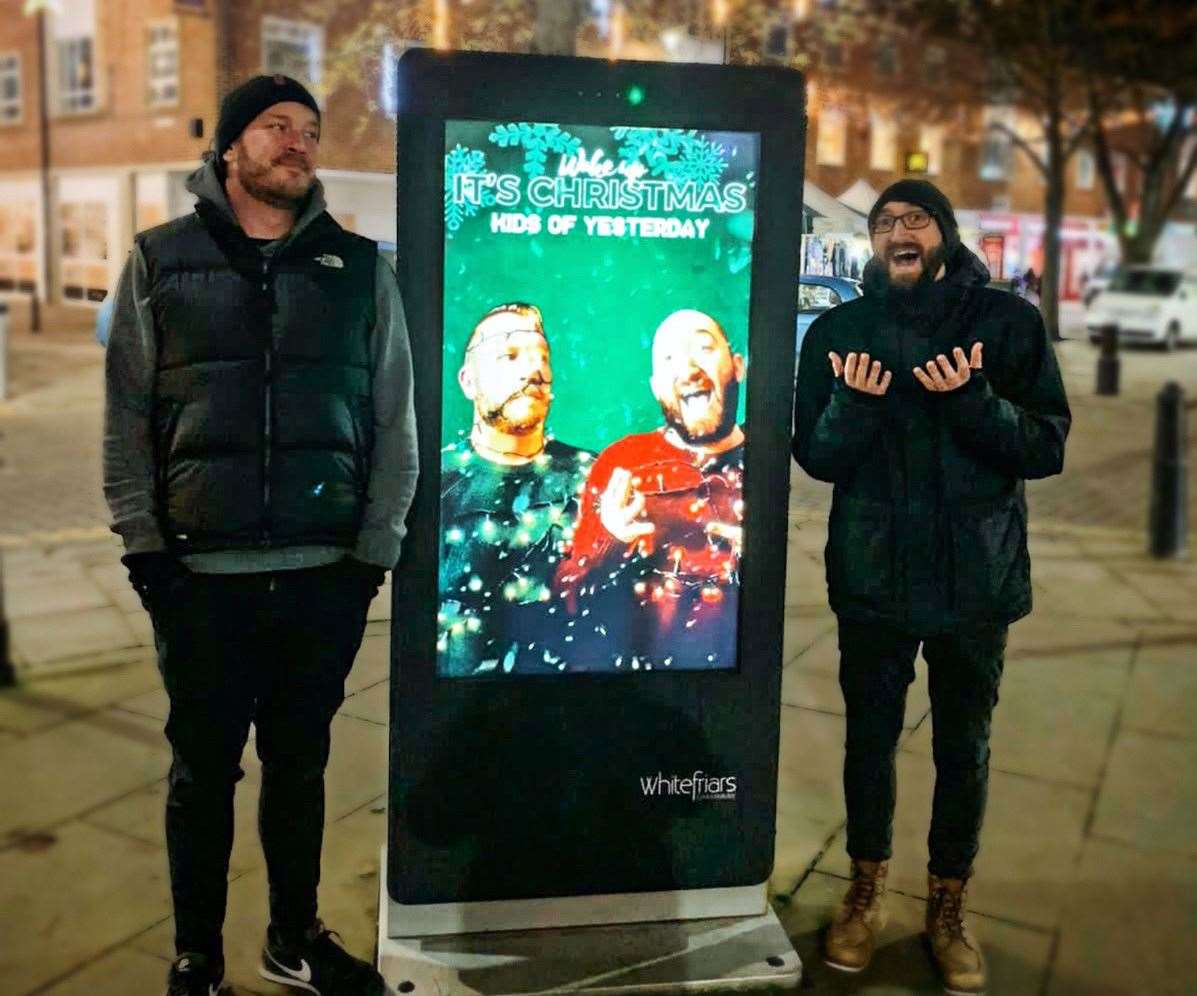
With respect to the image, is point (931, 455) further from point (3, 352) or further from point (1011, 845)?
point (3, 352)

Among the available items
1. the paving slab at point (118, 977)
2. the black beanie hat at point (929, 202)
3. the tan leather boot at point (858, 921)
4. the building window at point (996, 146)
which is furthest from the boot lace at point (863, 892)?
the building window at point (996, 146)

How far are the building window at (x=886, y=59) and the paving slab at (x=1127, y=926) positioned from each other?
62.3ft

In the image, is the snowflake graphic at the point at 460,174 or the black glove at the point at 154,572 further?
the snowflake graphic at the point at 460,174

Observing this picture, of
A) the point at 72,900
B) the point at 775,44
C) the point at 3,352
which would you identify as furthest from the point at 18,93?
the point at 72,900

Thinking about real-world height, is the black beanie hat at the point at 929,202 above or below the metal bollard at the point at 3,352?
above

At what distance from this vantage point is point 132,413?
101 inches

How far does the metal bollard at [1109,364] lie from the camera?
53.8ft

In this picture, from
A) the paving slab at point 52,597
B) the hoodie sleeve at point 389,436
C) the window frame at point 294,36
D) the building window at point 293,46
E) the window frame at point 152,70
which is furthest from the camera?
the window frame at point 152,70

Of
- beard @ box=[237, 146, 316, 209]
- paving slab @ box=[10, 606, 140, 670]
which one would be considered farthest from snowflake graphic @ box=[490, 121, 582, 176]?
paving slab @ box=[10, 606, 140, 670]

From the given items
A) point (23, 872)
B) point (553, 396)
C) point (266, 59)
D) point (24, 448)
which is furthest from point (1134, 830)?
point (266, 59)

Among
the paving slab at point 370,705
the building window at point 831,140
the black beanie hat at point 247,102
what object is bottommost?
the paving slab at point 370,705

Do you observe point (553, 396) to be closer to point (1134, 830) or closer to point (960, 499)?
point (960, 499)

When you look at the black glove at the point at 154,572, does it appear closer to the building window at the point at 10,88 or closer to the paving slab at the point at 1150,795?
the paving slab at the point at 1150,795

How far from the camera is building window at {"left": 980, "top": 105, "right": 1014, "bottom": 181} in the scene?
26.5m
